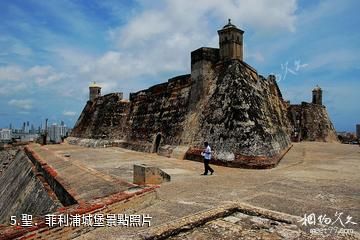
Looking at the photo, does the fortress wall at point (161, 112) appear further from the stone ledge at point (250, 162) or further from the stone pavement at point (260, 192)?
the stone pavement at point (260, 192)

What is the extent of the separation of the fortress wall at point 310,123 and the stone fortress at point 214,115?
680cm

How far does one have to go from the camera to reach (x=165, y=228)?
4.36m

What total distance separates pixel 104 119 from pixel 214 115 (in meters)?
12.4

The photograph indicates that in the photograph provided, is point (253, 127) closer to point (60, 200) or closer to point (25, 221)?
point (60, 200)

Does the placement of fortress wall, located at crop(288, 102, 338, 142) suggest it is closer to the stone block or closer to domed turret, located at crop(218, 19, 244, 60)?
domed turret, located at crop(218, 19, 244, 60)

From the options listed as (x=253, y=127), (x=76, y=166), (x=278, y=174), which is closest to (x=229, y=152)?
(x=253, y=127)

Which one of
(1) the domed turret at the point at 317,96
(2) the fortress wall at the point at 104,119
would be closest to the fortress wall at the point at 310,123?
(1) the domed turret at the point at 317,96

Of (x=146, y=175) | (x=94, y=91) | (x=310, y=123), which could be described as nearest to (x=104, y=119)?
(x=94, y=91)

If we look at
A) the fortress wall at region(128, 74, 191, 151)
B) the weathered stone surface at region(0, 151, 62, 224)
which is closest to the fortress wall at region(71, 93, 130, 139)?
the fortress wall at region(128, 74, 191, 151)

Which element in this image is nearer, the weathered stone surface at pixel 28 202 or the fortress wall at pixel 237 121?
the weathered stone surface at pixel 28 202

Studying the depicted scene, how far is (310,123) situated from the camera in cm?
2584

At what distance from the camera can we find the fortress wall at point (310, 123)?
83.0ft

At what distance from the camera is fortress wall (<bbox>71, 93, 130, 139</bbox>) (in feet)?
70.1

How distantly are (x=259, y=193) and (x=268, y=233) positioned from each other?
84.0 inches
